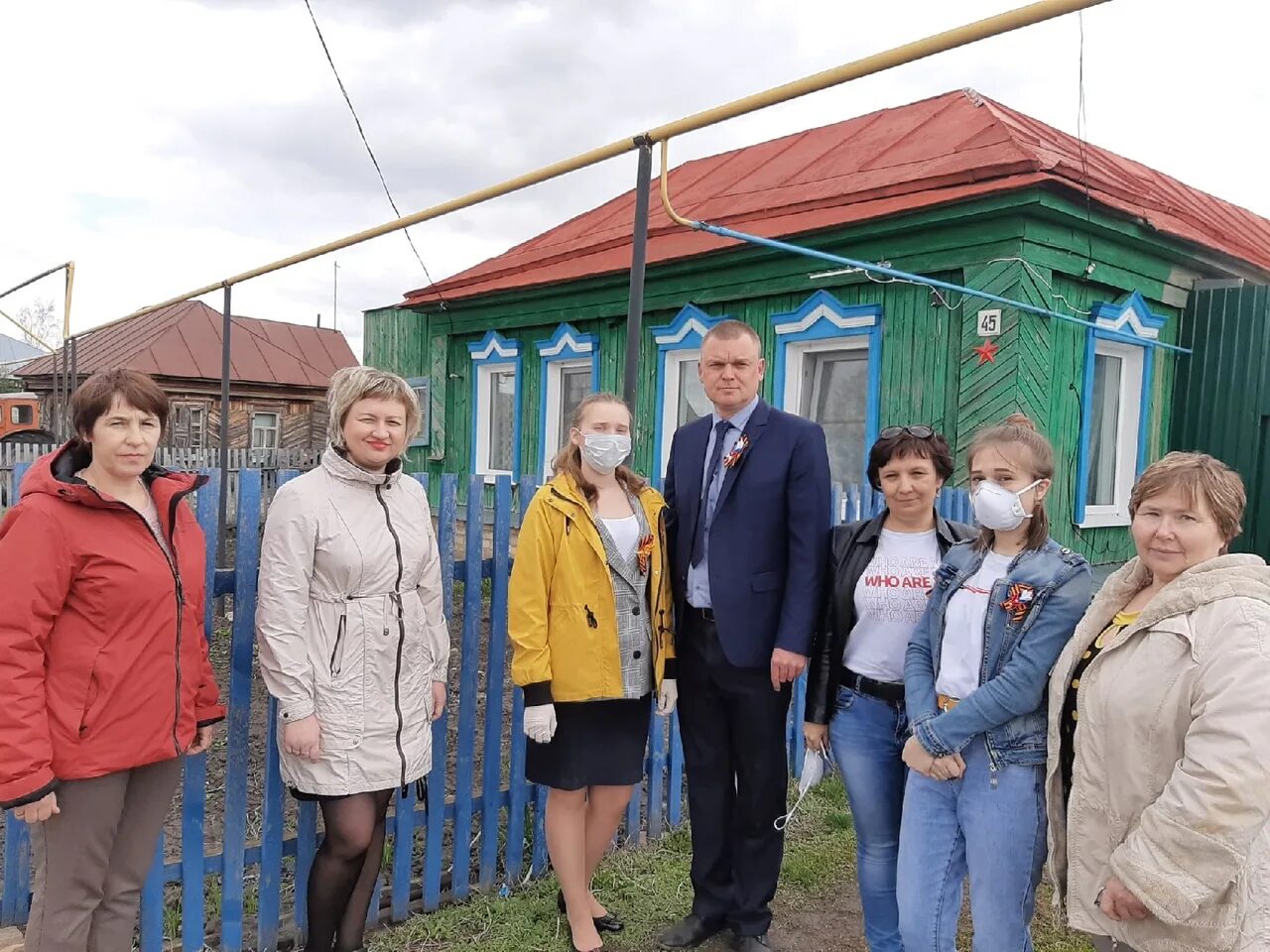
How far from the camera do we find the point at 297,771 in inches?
93.2

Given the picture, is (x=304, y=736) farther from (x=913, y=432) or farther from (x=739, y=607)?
(x=913, y=432)

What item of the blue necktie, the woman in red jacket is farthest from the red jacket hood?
the blue necktie

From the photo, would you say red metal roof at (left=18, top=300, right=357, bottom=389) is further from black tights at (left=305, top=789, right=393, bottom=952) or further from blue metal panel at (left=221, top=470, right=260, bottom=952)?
black tights at (left=305, top=789, right=393, bottom=952)

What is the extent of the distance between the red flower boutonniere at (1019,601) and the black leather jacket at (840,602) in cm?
40

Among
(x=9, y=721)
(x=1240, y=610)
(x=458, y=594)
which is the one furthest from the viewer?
(x=458, y=594)

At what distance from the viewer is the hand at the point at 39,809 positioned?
6.08ft

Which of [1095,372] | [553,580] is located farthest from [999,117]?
[553,580]

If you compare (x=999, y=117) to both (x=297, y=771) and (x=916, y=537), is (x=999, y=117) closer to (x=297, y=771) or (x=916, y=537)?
(x=916, y=537)

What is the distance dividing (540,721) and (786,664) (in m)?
0.76

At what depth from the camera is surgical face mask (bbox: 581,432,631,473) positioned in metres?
2.68

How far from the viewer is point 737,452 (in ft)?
9.00

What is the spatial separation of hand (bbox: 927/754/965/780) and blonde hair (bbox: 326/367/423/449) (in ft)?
5.61

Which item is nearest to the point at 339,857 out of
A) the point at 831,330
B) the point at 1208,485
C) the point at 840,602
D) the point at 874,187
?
the point at 840,602

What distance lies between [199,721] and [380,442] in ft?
2.89
